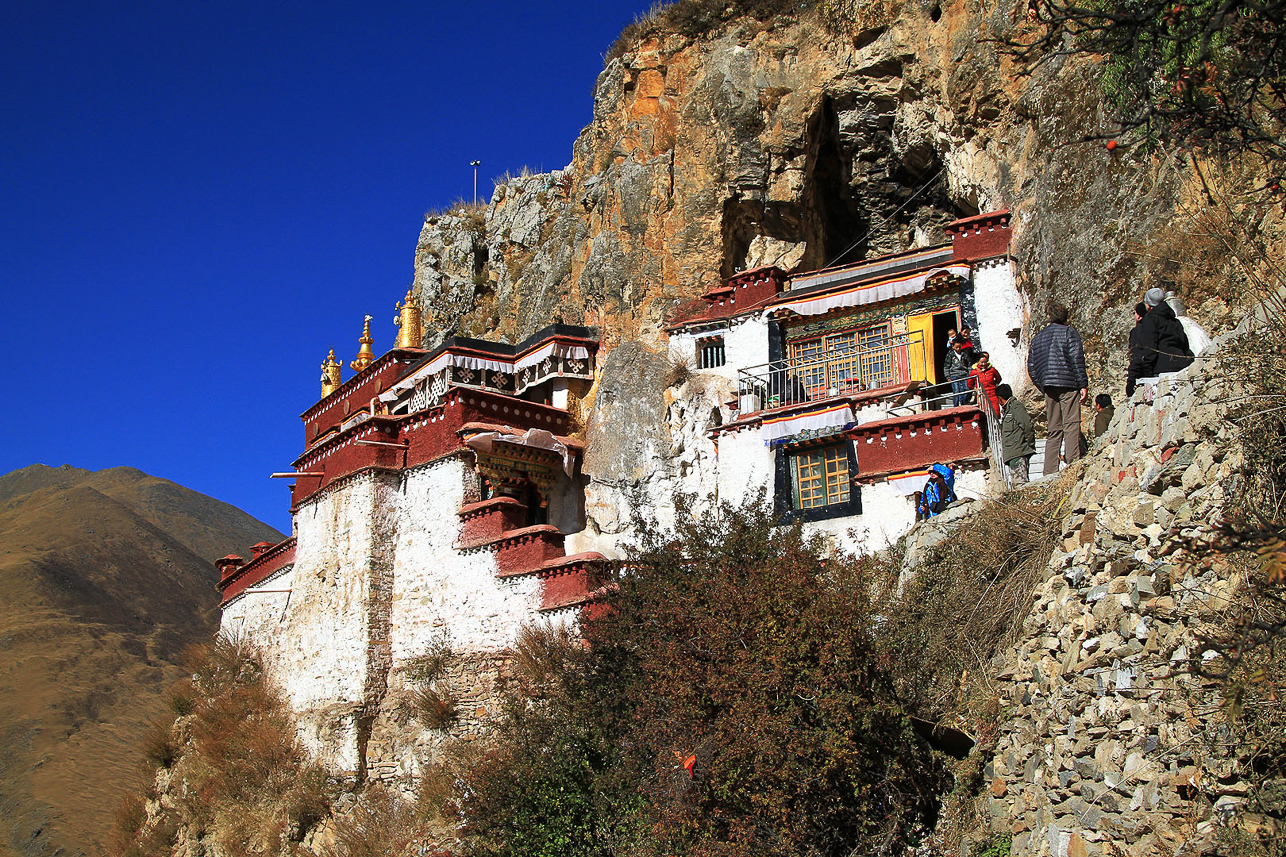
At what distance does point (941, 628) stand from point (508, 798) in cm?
662

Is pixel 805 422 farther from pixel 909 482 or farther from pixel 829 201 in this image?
pixel 829 201

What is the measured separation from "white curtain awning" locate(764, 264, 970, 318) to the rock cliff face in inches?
70.9

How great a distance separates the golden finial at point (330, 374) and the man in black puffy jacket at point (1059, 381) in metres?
21.7

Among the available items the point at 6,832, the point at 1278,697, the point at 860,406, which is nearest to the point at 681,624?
the point at 1278,697

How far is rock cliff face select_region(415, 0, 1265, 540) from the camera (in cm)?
1947

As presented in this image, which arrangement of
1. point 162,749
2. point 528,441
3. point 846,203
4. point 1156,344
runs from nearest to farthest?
point 1156,344, point 528,441, point 846,203, point 162,749

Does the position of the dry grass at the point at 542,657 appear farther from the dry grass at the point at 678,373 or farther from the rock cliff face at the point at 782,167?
the dry grass at the point at 678,373

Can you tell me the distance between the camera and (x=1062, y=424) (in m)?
14.3

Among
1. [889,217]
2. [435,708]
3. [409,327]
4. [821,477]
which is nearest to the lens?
[821,477]

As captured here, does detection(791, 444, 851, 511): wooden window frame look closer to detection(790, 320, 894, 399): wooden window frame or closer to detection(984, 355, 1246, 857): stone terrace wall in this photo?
detection(790, 320, 894, 399): wooden window frame

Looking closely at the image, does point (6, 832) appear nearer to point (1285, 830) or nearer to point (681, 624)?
point (681, 624)

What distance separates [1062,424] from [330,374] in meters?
22.7

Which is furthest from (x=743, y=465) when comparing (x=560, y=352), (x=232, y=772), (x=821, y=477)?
(x=232, y=772)

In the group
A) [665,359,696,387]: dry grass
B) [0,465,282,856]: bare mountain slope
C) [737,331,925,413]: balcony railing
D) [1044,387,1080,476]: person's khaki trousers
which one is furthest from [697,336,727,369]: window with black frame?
[0,465,282,856]: bare mountain slope
